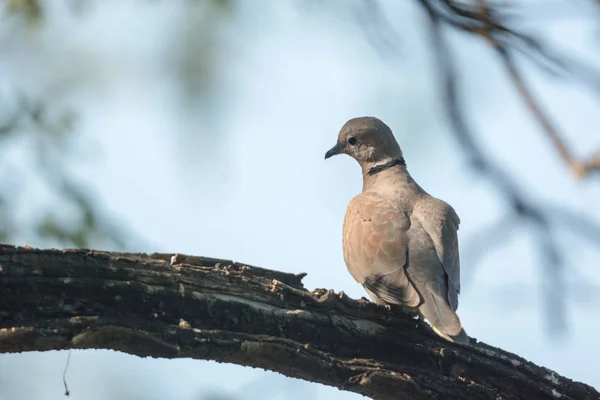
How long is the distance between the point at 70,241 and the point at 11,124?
34.0 inches

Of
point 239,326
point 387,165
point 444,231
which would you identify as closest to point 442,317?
point 444,231

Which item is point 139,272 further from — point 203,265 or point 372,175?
point 372,175

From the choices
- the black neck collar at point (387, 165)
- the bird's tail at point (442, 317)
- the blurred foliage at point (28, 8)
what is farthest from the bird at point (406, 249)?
the blurred foliage at point (28, 8)

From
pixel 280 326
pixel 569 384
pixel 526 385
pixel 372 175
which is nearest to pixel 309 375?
pixel 280 326

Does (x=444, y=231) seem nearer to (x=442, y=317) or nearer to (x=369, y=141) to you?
(x=442, y=317)

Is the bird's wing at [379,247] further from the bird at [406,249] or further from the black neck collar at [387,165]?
the black neck collar at [387,165]

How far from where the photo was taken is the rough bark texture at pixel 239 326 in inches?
118

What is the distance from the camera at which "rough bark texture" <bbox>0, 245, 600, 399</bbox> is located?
9.80 feet

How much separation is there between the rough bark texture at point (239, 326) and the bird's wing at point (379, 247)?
475 millimetres

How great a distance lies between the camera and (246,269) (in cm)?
368

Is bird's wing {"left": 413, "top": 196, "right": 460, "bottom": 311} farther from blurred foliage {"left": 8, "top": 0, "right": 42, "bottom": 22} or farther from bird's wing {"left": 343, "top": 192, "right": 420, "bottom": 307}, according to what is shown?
blurred foliage {"left": 8, "top": 0, "right": 42, "bottom": 22}

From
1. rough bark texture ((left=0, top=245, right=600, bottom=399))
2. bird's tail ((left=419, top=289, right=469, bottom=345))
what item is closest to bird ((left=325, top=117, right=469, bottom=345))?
bird's tail ((left=419, top=289, right=469, bottom=345))

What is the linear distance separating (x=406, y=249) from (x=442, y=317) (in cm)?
70

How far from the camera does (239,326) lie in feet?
11.0
